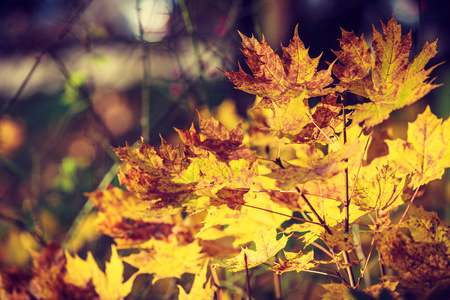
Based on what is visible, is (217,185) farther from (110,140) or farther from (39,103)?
(39,103)

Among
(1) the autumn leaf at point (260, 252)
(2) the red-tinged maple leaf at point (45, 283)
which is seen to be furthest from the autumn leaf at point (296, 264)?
(2) the red-tinged maple leaf at point (45, 283)

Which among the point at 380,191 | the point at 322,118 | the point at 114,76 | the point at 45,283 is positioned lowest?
the point at 45,283

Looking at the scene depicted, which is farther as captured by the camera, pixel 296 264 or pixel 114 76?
pixel 114 76

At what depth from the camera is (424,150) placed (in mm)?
489

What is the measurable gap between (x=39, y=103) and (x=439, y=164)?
7.08 feet

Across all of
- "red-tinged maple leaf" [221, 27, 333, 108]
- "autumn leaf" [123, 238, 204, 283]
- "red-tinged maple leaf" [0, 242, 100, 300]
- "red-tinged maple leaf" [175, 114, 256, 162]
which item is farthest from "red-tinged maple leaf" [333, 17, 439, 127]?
"red-tinged maple leaf" [0, 242, 100, 300]

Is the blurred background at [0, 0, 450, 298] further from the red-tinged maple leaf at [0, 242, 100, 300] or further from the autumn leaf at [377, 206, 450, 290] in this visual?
the red-tinged maple leaf at [0, 242, 100, 300]

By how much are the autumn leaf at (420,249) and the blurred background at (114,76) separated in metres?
0.20

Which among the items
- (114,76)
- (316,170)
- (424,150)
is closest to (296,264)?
(316,170)

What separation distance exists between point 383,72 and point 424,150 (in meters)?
0.19

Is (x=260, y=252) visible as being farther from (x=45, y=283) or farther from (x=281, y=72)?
(x=45, y=283)

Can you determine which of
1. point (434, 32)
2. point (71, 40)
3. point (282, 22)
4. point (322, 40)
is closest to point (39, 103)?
point (71, 40)

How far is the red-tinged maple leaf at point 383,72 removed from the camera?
1.20ft

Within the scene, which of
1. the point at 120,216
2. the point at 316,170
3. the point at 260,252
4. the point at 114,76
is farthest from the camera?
the point at 114,76
